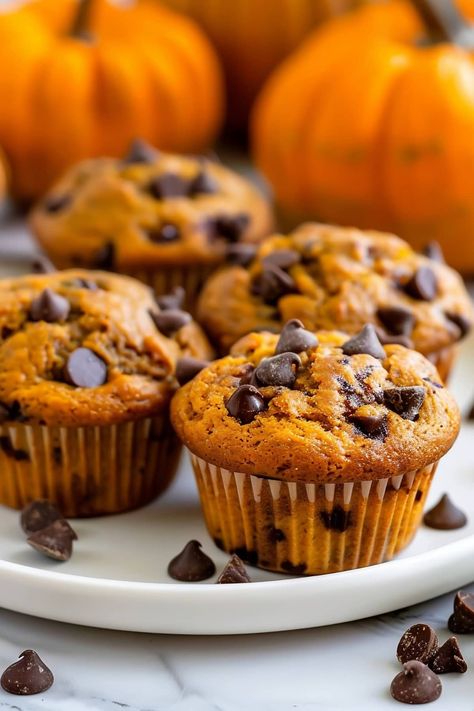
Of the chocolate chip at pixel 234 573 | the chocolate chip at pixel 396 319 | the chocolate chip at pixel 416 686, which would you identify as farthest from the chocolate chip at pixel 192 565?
the chocolate chip at pixel 396 319

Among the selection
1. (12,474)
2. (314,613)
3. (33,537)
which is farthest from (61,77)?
(314,613)

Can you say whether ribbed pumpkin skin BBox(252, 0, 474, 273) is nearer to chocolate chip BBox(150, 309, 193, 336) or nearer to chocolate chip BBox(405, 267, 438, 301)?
chocolate chip BBox(405, 267, 438, 301)

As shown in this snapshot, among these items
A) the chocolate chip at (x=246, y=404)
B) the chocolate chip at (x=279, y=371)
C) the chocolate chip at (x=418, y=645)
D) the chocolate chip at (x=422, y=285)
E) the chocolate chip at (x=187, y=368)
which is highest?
the chocolate chip at (x=279, y=371)

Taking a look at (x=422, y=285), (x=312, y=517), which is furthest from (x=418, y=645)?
(x=422, y=285)

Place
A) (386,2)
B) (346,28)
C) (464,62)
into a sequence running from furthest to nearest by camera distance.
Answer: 1. (386,2)
2. (346,28)
3. (464,62)

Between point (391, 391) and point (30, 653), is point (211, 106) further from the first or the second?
point (30, 653)

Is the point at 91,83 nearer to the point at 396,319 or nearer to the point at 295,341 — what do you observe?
the point at 396,319

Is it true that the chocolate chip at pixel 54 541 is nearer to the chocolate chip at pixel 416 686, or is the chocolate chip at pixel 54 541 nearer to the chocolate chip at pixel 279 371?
the chocolate chip at pixel 279 371
